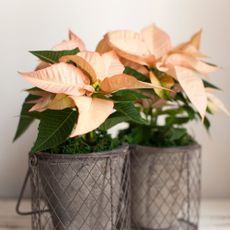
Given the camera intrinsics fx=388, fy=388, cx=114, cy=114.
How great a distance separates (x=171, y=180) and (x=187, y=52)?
0.31 metres

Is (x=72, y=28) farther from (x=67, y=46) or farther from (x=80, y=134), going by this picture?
(x=80, y=134)

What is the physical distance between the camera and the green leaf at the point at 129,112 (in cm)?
71

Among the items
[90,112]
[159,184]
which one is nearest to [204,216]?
[159,184]

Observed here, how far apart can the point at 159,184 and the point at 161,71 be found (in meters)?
0.28

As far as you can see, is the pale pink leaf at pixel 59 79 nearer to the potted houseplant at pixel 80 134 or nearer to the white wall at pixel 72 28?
the potted houseplant at pixel 80 134

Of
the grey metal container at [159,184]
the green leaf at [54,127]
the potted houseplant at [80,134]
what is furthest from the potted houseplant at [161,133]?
the green leaf at [54,127]

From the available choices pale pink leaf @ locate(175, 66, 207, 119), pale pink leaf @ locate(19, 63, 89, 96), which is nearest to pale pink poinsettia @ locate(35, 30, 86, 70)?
pale pink leaf @ locate(19, 63, 89, 96)

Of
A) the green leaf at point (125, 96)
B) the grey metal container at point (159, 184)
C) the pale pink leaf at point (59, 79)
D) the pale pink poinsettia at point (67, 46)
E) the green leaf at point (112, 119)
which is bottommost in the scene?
the grey metal container at point (159, 184)

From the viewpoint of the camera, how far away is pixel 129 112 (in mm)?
720

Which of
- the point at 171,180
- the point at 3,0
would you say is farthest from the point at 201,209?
the point at 3,0

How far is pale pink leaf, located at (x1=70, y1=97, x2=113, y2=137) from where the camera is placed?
66 centimetres

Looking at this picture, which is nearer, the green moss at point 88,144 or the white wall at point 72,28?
the green moss at point 88,144

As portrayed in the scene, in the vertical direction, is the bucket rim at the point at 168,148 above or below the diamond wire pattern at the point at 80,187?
above

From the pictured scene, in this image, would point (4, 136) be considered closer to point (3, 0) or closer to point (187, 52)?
point (3, 0)
